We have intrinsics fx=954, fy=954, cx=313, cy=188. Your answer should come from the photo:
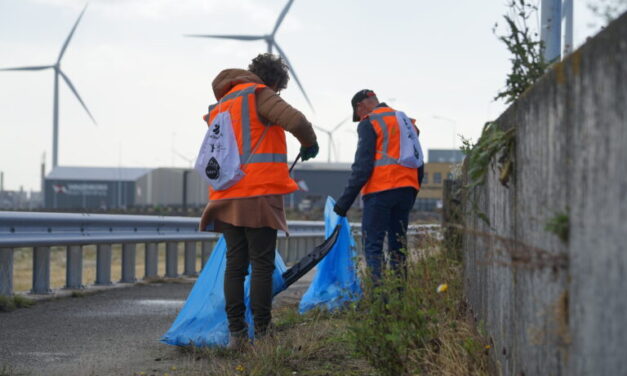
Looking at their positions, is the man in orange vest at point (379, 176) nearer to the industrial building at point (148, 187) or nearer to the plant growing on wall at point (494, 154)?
the plant growing on wall at point (494, 154)

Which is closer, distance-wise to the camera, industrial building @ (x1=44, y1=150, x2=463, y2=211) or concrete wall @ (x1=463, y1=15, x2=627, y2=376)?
concrete wall @ (x1=463, y1=15, x2=627, y2=376)

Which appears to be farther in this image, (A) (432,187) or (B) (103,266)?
(A) (432,187)

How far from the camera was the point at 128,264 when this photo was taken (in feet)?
33.6

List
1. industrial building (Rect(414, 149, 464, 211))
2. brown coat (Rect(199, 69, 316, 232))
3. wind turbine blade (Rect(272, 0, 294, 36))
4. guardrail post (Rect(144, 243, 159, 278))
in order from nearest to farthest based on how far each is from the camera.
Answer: brown coat (Rect(199, 69, 316, 232)) < guardrail post (Rect(144, 243, 159, 278)) < wind turbine blade (Rect(272, 0, 294, 36)) < industrial building (Rect(414, 149, 464, 211))

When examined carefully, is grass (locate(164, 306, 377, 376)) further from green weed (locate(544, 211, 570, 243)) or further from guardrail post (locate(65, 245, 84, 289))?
guardrail post (locate(65, 245, 84, 289))

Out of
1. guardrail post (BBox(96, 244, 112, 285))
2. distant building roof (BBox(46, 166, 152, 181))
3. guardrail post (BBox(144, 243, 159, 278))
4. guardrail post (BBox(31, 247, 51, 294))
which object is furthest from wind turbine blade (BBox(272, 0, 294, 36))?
distant building roof (BBox(46, 166, 152, 181))

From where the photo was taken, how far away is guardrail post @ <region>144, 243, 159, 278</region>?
10.8 metres

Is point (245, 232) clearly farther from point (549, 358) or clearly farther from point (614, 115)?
point (614, 115)

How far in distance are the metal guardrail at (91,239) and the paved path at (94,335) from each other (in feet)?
1.47

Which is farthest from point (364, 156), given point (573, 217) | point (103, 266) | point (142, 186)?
point (142, 186)

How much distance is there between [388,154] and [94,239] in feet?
12.3

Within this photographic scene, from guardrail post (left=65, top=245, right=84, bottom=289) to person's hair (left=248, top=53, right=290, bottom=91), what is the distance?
4025 millimetres

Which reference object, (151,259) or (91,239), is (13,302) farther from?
(151,259)

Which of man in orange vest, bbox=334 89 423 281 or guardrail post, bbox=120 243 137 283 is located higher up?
man in orange vest, bbox=334 89 423 281
